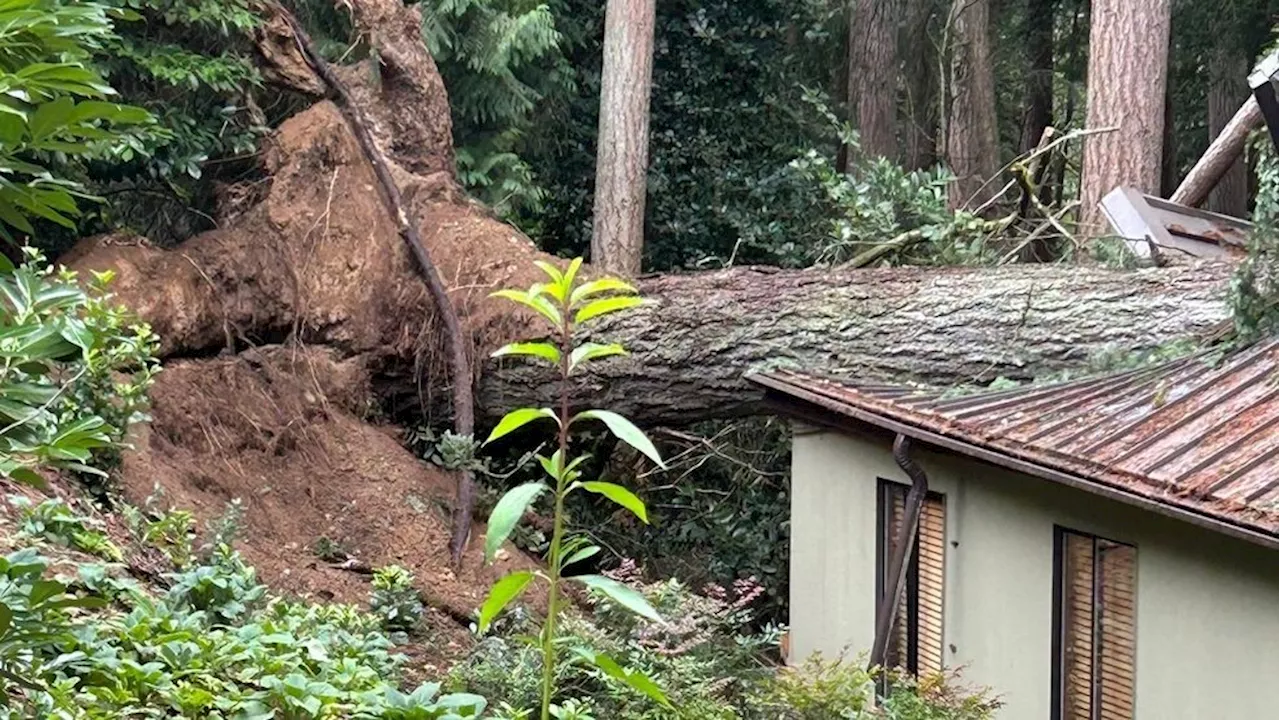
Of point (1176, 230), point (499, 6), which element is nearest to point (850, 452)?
point (1176, 230)

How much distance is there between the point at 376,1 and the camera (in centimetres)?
1072

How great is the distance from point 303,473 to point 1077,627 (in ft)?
17.7

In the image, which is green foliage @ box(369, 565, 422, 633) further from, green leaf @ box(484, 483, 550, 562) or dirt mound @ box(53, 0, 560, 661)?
green leaf @ box(484, 483, 550, 562)

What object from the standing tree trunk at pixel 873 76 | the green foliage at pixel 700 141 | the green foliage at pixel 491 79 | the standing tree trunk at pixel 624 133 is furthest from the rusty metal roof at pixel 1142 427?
the standing tree trunk at pixel 873 76

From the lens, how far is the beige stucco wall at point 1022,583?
225 inches

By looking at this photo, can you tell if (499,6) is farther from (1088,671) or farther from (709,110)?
(1088,671)

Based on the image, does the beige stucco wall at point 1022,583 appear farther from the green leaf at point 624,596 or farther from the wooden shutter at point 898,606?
the green leaf at point 624,596

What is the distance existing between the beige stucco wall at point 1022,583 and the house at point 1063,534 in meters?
0.01

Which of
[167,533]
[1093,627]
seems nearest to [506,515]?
[167,533]

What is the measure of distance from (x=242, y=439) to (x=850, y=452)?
437 centimetres

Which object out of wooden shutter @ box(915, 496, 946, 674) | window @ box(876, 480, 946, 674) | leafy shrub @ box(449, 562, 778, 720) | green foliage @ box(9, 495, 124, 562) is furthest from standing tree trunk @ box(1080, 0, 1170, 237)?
green foliage @ box(9, 495, 124, 562)

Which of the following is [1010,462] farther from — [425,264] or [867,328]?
[425,264]

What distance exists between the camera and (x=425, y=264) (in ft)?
33.2

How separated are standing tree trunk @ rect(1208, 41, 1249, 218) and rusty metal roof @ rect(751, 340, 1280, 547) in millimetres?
9820
